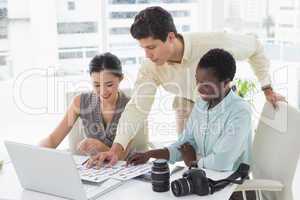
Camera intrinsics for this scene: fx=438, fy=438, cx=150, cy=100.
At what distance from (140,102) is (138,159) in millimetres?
429

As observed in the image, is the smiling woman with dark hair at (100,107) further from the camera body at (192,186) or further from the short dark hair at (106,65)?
the camera body at (192,186)

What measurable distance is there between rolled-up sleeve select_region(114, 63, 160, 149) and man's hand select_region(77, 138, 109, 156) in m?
0.18

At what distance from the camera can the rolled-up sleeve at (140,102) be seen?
2.14 m

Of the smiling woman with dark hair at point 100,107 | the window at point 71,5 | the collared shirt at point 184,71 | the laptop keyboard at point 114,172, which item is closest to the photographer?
the laptop keyboard at point 114,172

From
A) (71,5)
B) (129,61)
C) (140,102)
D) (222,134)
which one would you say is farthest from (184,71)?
(71,5)

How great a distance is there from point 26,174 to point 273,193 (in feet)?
3.37

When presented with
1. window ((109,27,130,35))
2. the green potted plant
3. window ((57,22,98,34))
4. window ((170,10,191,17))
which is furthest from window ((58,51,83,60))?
the green potted plant

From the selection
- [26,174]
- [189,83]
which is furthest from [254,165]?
[26,174]

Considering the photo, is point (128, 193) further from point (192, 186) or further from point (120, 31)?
point (120, 31)

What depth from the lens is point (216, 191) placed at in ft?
5.02

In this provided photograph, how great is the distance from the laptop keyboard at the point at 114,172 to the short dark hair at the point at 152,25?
555mm

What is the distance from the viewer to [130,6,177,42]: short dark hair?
1884 millimetres

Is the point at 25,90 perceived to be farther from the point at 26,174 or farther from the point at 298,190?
the point at 298,190

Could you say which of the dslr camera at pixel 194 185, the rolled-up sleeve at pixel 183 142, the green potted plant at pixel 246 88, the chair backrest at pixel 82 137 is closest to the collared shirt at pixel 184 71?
the chair backrest at pixel 82 137
